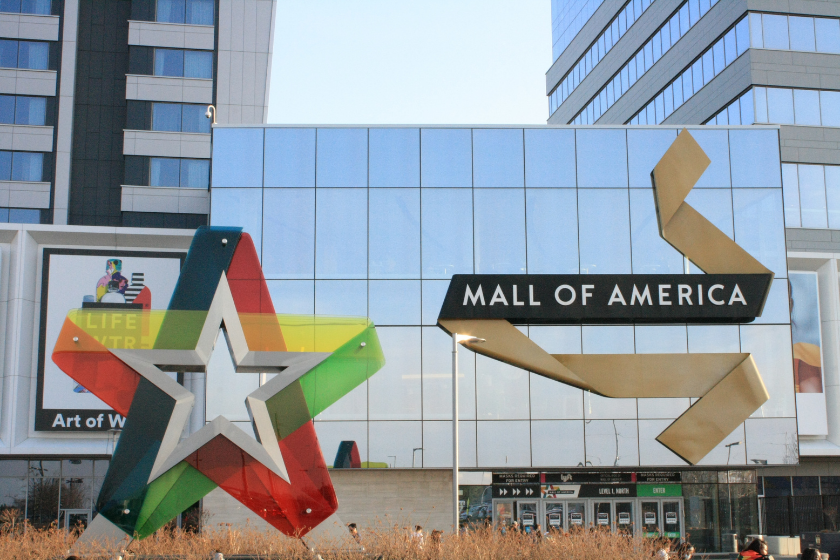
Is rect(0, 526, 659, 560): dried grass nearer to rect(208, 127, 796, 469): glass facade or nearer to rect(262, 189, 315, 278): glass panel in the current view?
rect(208, 127, 796, 469): glass facade

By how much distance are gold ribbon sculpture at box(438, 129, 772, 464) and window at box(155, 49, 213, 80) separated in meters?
23.0

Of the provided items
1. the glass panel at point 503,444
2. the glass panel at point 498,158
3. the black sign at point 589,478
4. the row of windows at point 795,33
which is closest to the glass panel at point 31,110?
the glass panel at point 498,158

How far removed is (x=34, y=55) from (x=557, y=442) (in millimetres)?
30442

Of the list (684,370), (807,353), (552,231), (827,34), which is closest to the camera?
(684,370)

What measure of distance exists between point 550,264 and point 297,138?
8.43m

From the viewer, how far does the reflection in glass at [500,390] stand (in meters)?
23.3

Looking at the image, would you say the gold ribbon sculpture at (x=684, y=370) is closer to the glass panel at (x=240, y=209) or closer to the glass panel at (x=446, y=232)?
the glass panel at (x=446, y=232)

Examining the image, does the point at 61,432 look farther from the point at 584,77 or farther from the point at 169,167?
the point at 584,77

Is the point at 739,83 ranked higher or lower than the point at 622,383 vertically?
higher

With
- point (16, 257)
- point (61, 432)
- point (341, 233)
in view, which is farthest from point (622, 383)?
point (16, 257)

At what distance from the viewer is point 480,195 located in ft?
80.0

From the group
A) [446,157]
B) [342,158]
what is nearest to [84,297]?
[342,158]

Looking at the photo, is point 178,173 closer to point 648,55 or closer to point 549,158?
point 549,158

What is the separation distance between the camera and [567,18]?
61.0 metres
